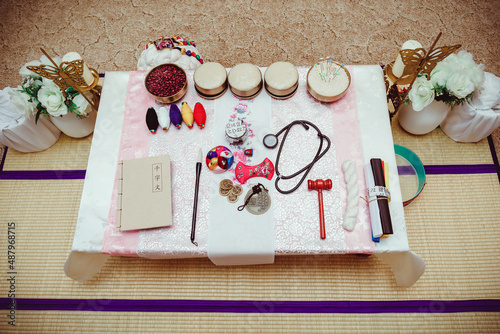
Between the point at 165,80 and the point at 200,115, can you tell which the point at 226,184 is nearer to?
the point at 200,115

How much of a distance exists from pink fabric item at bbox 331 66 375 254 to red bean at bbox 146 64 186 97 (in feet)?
1.84

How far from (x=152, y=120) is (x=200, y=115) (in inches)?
6.5

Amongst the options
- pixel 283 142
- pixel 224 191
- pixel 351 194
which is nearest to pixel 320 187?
pixel 351 194

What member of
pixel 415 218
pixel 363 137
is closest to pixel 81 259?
pixel 363 137

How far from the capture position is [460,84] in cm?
110

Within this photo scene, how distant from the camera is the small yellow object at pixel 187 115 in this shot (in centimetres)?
104

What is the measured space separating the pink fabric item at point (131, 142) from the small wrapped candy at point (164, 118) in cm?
7

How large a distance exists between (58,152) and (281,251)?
1293 millimetres

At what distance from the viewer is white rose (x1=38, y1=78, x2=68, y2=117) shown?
1.17 meters

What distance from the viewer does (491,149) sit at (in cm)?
146

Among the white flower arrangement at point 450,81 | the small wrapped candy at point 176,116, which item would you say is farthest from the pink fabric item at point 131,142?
the white flower arrangement at point 450,81

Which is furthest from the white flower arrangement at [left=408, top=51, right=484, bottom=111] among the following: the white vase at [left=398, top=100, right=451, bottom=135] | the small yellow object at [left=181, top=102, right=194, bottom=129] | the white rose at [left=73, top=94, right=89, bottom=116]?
the white rose at [left=73, top=94, right=89, bottom=116]

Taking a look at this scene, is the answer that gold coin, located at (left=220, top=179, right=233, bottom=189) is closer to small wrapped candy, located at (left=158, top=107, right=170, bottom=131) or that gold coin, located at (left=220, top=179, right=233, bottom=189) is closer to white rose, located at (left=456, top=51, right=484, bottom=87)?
small wrapped candy, located at (left=158, top=107, right=170, bottom=131)

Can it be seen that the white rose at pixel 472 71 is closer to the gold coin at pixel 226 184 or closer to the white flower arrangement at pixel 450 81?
the white flower arrangement at pixel 450 81
